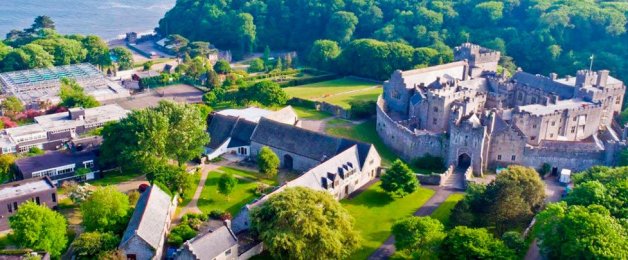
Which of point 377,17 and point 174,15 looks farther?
point 174,15

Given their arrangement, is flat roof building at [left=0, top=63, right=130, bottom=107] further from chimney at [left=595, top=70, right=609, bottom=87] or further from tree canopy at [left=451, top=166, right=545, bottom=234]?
chimney at [left=595, top=70, right=609, bottom=87]

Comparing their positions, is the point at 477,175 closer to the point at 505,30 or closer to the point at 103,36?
the point at 505,30

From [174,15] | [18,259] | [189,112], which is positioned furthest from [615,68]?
[174,15]

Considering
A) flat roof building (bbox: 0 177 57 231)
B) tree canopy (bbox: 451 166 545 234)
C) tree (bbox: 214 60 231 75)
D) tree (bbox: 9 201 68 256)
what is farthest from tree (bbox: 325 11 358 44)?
tree (bbox: 9 201 68 256)

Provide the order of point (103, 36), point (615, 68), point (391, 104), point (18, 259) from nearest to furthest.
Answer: point (18, 259) → point (391, 104) → point (615, 68) → point (103, 36)

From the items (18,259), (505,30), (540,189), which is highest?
(505,30)

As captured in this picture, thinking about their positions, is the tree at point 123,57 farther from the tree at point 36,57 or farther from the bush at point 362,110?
the bush at point 362,110
